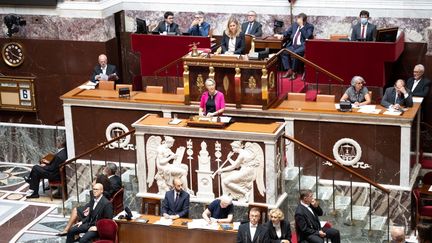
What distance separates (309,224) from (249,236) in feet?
3.01

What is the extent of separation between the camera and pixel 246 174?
1565 cm

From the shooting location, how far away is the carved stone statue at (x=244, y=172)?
1556 cm

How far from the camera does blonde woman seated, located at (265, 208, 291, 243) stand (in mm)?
14289

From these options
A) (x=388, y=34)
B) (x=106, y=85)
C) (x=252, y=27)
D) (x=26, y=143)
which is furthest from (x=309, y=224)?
(x=26, y=143)

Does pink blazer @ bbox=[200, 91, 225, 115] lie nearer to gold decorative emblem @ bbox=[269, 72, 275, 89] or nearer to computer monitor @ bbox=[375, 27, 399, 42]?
gold decorative emblem @ bbox=[269, 72, 275, 89]

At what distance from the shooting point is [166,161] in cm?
1605

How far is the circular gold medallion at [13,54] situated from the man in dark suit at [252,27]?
180 inches

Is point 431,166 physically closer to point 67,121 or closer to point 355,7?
point 355,7

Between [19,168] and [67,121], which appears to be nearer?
[67,121]

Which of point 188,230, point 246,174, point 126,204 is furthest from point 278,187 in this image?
point 126,204

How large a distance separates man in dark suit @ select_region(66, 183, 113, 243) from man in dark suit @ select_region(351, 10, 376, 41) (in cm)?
542

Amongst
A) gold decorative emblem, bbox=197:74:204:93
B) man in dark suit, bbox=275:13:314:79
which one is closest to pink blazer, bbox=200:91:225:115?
gold decorative emblem, bbox=197:74:204:93

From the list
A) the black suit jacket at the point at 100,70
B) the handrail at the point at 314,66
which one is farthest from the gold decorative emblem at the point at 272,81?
the black suit jacket at the point at 100,70

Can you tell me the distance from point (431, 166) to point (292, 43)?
354 cm
